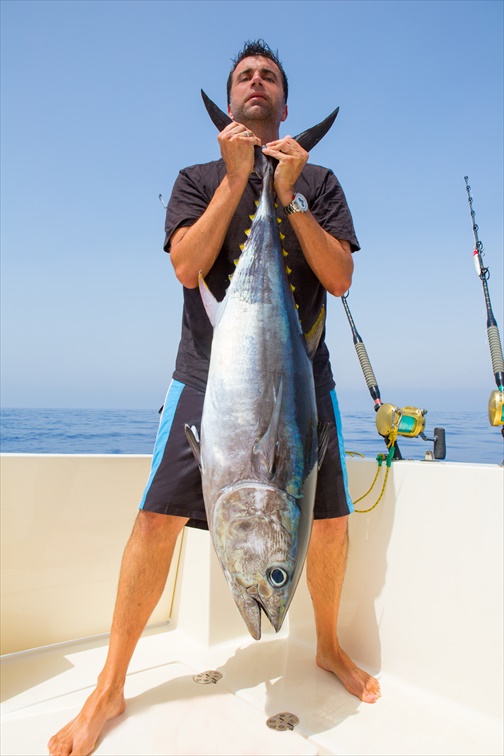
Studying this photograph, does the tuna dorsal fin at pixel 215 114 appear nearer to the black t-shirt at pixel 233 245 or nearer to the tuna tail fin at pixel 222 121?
the tuna tail fin at pixel 222 121

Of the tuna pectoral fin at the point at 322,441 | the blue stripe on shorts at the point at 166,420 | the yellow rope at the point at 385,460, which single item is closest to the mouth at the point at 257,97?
the blue stripe on shorts at the point at 166,420

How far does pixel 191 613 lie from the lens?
8.24ft

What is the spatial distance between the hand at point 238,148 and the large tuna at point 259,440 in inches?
10.1

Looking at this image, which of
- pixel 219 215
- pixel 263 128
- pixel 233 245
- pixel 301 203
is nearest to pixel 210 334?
pixel 233 245

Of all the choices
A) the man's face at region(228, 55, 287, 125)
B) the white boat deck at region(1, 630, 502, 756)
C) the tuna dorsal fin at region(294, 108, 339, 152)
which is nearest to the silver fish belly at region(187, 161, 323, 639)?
the tuna dorsal fin at region(294, 108, 339, 152)

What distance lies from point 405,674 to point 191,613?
0.95 meters

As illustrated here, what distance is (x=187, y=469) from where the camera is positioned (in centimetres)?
191

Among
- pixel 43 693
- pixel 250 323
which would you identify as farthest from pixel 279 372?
pixel 43 693

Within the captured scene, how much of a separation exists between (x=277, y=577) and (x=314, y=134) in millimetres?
1392

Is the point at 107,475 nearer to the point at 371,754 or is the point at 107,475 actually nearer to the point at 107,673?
the point at 107,673

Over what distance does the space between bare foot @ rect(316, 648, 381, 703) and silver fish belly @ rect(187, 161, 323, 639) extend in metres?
0.91

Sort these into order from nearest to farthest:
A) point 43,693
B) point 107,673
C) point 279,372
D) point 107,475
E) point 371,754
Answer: point 279,372 < point 371,754 < point 107,673 < point 43,693 < point 107,475

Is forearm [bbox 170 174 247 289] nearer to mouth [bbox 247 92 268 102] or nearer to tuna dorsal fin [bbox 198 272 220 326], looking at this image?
tuna dorsal fin [bbox 198 272 220 326]

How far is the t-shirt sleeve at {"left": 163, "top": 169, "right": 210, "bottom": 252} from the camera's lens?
1.96 m
